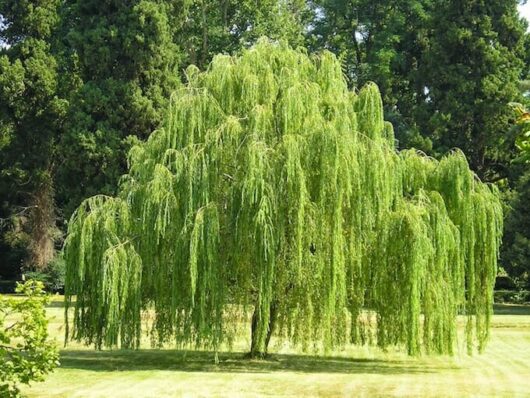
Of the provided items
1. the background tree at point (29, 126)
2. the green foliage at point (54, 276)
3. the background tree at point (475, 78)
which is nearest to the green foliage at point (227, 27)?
the background tree at point (29, 126)

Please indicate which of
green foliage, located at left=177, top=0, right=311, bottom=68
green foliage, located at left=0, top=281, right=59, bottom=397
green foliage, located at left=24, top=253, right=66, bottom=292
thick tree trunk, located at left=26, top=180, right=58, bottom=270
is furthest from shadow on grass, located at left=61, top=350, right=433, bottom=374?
green foliage, located at left=177, top=0, right=311, bottom=68

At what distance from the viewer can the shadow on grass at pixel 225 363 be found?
16.4m

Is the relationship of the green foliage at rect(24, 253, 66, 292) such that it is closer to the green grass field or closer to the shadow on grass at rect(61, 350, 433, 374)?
the green grass field

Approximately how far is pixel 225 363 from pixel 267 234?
3.26 m

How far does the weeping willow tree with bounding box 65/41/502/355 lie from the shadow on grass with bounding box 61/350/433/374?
540 mm

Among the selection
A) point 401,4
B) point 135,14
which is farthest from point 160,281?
point 401,4

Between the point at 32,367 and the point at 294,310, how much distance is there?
7.45 metres

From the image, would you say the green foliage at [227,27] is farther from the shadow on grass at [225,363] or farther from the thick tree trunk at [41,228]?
the shadow on grass at [225,363]

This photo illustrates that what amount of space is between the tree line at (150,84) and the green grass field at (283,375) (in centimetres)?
1655

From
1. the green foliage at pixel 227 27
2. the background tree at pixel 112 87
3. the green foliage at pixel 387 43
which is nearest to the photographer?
the background tree at pixel 112 87

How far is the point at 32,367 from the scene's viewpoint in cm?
945

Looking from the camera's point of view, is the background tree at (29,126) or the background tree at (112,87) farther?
the background tree at (29,126)

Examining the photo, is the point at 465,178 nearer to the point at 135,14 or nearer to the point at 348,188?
the point at 348,188

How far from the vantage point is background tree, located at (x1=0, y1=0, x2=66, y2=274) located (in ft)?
129
